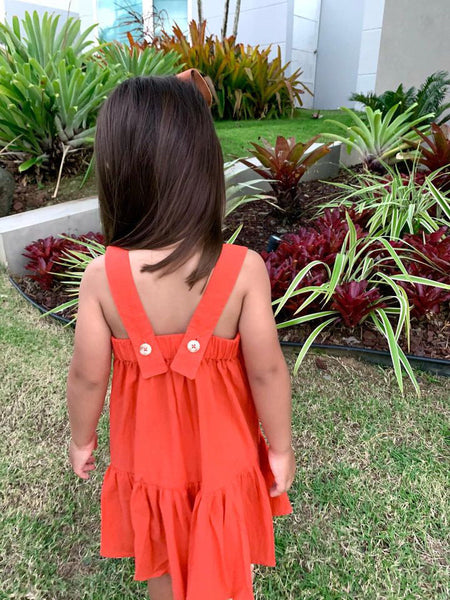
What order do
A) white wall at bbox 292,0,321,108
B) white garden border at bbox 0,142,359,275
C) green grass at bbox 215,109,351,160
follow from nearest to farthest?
white garden border at bbox 0,142,359,275 < green grass at bbox 215,109,351,160 < white wall at bbox 292,0,321,108

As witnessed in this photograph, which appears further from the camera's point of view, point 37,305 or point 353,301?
point 37,305

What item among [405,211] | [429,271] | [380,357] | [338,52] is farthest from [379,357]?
[338,52]

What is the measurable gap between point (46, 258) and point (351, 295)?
1998 mm

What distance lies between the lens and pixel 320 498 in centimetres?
159

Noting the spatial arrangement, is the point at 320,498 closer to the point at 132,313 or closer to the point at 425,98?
the point at 132,313

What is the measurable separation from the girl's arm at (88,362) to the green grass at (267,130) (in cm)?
359

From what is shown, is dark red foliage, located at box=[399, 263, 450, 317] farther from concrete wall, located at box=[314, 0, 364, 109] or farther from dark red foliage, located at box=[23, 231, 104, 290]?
concrete wall, located at box=[314, 0, 364, 109]

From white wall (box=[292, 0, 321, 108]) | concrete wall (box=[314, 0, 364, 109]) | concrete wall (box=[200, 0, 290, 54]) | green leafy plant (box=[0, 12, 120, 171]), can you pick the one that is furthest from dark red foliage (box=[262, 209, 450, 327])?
concrete wall (box=[200, 0, 290, 54])

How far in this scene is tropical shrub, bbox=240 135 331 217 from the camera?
329 centimetres

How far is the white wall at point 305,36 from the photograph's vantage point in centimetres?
809

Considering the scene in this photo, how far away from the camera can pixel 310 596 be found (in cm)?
130

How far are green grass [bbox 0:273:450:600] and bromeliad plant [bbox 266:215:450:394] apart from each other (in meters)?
0.22

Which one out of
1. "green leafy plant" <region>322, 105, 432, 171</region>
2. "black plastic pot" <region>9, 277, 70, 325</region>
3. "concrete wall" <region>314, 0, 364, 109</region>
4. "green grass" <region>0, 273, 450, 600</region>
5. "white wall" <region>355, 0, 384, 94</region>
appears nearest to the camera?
"green grass" <region>0, 273, 450, 600</region>

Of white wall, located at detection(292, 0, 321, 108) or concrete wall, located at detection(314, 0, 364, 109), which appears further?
white wall, located at detection(292, 0, 321, 108)
